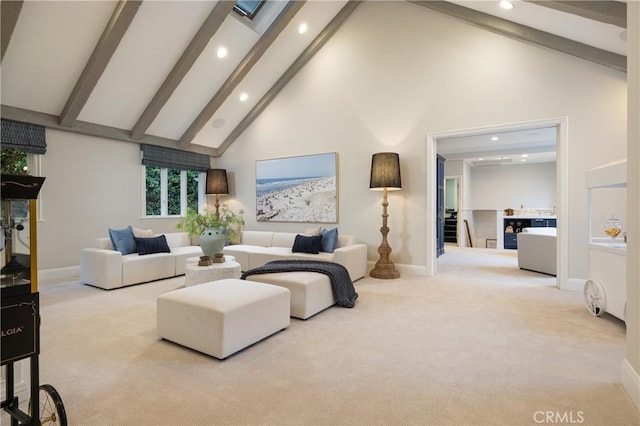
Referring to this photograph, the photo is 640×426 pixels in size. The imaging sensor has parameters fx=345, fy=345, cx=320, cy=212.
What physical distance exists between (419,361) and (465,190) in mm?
8101

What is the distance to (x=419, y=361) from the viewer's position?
92.4 inches

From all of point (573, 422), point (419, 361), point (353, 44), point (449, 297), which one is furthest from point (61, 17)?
point (573, 422)

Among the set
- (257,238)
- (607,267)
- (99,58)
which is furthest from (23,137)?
(607,267)

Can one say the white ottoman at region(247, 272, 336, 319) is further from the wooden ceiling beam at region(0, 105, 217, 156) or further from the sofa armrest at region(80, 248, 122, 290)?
the wooden ceiling beam at region(0, 105, 217, 156)

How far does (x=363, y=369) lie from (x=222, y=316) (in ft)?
3.31

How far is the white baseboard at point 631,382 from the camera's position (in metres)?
1.82

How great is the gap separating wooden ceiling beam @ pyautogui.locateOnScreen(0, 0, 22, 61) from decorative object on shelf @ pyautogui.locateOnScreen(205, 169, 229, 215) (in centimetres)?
369

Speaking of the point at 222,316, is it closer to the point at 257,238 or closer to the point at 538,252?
the point at 257,238

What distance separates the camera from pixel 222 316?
2369 millimetres

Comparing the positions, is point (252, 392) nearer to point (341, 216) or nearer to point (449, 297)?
point (449, 297)

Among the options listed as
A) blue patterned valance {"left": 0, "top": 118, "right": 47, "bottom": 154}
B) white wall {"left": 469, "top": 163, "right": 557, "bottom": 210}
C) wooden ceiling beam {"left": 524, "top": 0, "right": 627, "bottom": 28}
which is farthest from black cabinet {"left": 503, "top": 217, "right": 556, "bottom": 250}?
blue patterned valance {"left": 0, "top": 118, "right": 47, "bottom": 154}

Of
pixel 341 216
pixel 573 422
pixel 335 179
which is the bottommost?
pixel 573 422

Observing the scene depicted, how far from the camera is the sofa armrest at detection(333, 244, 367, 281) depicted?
464 centimetres

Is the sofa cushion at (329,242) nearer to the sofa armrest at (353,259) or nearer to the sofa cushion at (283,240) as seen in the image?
the sofa armrest at (353,259)
